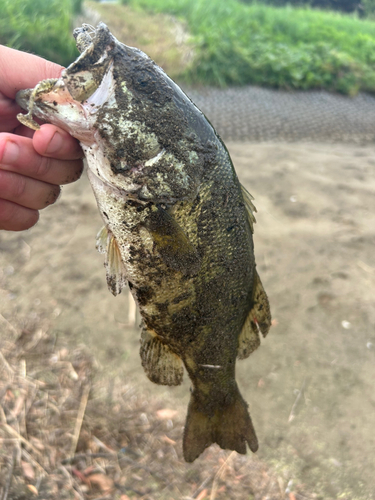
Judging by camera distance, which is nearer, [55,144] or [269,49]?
[55,144]

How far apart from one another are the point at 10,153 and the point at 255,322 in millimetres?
1206

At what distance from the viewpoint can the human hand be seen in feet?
4.75

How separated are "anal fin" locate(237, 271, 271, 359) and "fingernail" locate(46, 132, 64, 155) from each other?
92 cm

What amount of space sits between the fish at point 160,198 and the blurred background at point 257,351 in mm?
1149

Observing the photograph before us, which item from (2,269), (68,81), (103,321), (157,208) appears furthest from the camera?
(2,269)

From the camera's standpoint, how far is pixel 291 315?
3.27 metres

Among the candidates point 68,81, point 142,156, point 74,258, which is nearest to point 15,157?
point 68,81

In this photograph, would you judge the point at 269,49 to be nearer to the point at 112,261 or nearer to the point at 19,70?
the point at 19,70

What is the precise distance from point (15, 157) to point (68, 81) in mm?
470

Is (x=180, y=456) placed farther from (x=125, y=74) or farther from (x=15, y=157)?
(x=125, y=74)

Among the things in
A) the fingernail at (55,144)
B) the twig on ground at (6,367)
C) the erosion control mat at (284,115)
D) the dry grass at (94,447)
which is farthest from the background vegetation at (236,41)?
the fingernail at (55,144)

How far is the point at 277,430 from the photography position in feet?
8.66

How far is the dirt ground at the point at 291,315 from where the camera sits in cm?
255

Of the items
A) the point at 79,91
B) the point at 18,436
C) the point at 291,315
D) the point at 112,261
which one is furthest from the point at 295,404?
the point at 79,91
